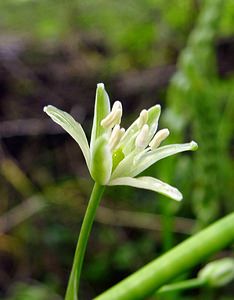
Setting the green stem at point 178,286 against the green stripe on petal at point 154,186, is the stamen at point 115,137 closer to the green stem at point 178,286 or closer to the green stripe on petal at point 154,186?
the green stripe on petal at point 154,186

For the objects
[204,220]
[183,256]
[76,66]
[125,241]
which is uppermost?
[76,66]

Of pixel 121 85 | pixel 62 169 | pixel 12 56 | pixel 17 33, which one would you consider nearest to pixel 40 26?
pixel 17 33

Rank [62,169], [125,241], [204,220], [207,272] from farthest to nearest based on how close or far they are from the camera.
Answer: [62,169] → [125,241] → [204,220] → [207,272]

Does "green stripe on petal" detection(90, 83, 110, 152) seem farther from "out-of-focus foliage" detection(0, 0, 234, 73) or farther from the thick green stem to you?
"out-of-focus foliage" detection(0, 0, 234, 73)

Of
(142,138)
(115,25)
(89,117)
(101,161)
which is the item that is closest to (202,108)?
(142,138)

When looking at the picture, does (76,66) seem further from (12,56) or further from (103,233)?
(103,233)

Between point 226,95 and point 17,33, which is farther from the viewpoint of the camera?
point 17,33

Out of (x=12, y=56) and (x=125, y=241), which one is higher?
(x=12, y=56)
